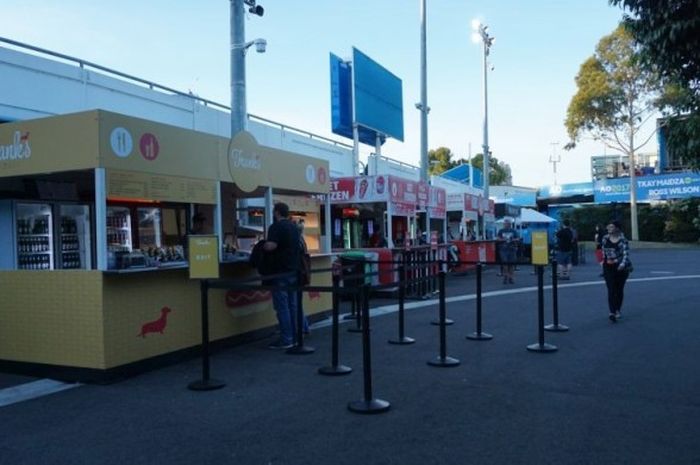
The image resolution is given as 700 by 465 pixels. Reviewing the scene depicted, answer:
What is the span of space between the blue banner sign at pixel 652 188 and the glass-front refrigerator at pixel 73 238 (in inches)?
1668

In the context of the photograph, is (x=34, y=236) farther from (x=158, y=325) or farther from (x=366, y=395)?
(x=366, y=395)

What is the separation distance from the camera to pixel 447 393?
643 cm

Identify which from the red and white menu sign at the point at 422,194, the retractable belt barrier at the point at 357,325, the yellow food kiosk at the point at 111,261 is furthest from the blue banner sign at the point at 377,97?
the yellow food kiosk at the point at 111,261

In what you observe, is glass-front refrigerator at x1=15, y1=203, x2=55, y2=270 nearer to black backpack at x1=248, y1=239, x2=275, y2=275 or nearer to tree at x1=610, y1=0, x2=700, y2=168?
black backpack at x1=248, y1=239, x2=275, y2=275

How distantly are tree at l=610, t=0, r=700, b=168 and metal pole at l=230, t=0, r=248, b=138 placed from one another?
763cm

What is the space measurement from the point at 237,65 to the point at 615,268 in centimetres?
768

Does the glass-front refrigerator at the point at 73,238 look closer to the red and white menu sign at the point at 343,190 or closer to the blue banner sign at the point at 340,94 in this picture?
the red and white menu sign at the point at 343,190

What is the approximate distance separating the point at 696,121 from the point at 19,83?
10.4 m

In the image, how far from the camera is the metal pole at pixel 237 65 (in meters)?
11.5

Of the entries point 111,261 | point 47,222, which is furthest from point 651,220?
point 111,261

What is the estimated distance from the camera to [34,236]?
10516 mm

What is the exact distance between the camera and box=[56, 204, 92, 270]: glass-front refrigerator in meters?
10.8

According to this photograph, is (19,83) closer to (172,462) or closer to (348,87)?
(172,462)

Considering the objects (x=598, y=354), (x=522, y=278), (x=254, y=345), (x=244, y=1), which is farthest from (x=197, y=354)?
(x=522, y=278)
